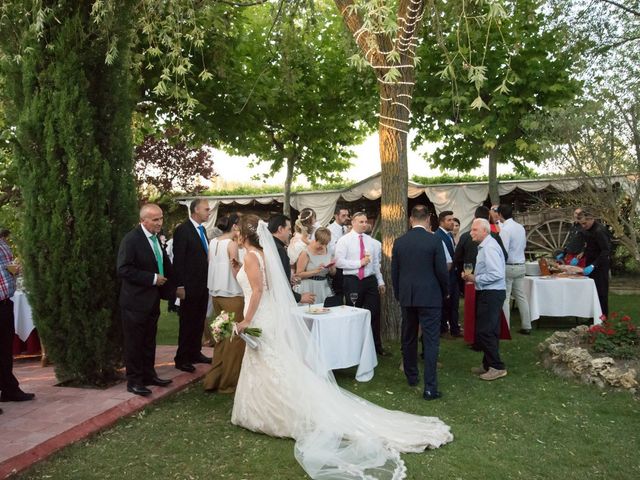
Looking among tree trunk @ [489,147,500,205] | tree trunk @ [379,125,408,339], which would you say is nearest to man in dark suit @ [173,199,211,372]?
tree trunk @ [379,125,408,339]

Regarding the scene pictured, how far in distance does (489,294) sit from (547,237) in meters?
11.3

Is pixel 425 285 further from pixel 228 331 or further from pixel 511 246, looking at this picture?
pixel 511 246

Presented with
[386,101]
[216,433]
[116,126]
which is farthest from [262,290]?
[386,101]

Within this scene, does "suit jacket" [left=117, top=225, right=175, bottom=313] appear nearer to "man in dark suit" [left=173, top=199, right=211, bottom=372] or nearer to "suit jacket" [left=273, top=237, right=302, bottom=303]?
"man in dark suit" [left=173, top=199, right=211, bottom=372]

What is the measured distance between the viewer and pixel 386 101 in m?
7.84

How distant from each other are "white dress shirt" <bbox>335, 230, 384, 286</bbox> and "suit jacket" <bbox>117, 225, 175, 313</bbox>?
96.1 inches

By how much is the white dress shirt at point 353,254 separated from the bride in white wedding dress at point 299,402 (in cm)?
205

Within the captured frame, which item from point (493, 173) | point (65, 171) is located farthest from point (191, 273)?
point (493, 173)

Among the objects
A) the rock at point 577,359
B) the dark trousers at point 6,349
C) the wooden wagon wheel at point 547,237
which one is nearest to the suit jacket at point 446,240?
the rock at point 577,359

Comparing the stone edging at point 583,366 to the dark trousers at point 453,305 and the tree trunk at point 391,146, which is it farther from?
the tree trunk at point 391,146

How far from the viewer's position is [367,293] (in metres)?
7.09

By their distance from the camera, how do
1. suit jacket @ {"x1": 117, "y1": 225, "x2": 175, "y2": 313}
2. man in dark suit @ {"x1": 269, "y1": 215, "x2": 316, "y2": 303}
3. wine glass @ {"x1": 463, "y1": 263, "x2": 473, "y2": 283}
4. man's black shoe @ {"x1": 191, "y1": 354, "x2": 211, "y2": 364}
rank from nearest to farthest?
suit jacket @ {"x1": 117, "y1": 225, "x2": 175, "y2": 313}, man in dark suit @ {"x1": 269, "y1": 215, "x2": 316, "y2": 303}, wine glass @ {"x1": 463, "y1": 263, "x2": 473, "y2": 283}, man's black shoe @ {"x1": 191, "y1": 354, "x2": 211, "y2": 364}

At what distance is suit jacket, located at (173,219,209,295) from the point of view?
638 cm

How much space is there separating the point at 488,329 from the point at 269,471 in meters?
3.23
